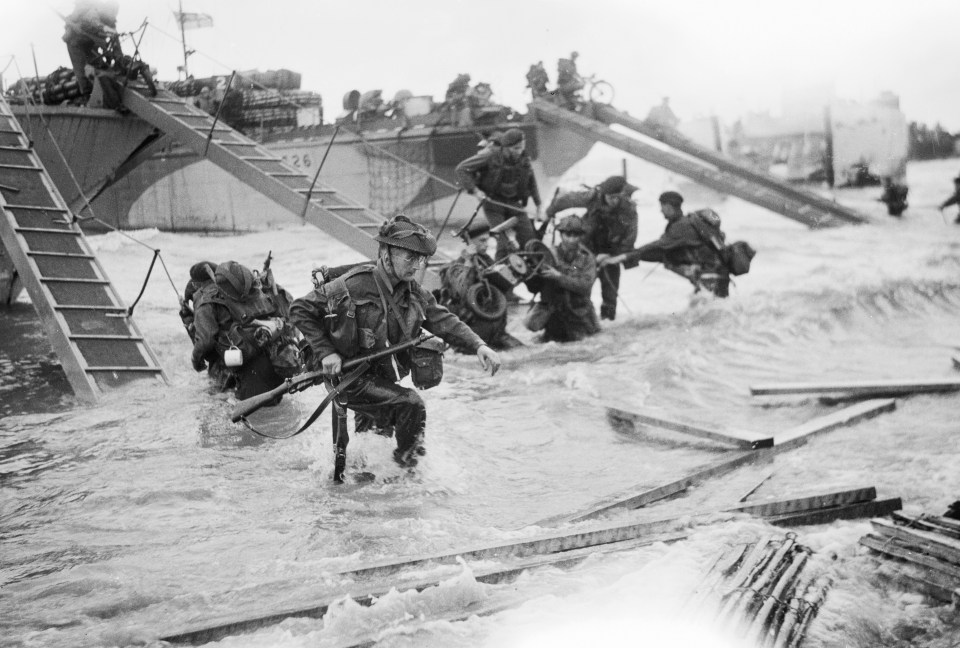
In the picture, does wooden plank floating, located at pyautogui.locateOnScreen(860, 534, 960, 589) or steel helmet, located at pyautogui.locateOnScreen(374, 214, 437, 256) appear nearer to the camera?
wooden plank floating, located at pyautogui.locateOnScreen(860, 534, 960, 589)

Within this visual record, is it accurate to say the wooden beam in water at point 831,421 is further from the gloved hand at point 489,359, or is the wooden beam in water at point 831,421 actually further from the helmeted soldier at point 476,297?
the helmeted soldier at point 476,297

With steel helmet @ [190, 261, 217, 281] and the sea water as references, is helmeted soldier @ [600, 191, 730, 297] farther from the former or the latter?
steel helmet @ [190, 261, 217, 281]

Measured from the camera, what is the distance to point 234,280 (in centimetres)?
677

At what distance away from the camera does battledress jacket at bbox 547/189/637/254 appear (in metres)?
10.6

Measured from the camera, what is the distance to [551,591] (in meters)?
3.83

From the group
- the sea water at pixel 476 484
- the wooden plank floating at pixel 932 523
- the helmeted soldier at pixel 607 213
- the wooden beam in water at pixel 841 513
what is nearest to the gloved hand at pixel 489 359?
the sea water at pixel 476 484

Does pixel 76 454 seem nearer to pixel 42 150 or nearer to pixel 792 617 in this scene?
pixel 792 617

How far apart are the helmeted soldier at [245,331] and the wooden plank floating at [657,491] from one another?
2890mm

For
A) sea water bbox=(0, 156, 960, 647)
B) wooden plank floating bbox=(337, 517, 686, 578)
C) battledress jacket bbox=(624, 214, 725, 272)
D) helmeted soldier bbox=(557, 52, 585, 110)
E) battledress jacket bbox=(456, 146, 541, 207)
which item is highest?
helmeted soldier bbox=(557, 52, 585, 110)

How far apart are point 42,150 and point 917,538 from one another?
1284cm

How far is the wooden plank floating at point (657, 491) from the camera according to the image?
482cm

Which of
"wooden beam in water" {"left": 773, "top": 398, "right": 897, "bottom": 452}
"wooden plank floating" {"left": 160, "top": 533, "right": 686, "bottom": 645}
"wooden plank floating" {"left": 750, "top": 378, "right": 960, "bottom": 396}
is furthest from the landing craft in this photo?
"wooden plank floating" {"left": 160, "top": 533, "right": 686, "bottom": 645}

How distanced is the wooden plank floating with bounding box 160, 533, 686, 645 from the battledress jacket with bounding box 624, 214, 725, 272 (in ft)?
22.1

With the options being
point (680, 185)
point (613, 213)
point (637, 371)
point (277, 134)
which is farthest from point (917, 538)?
point (277, 134)
